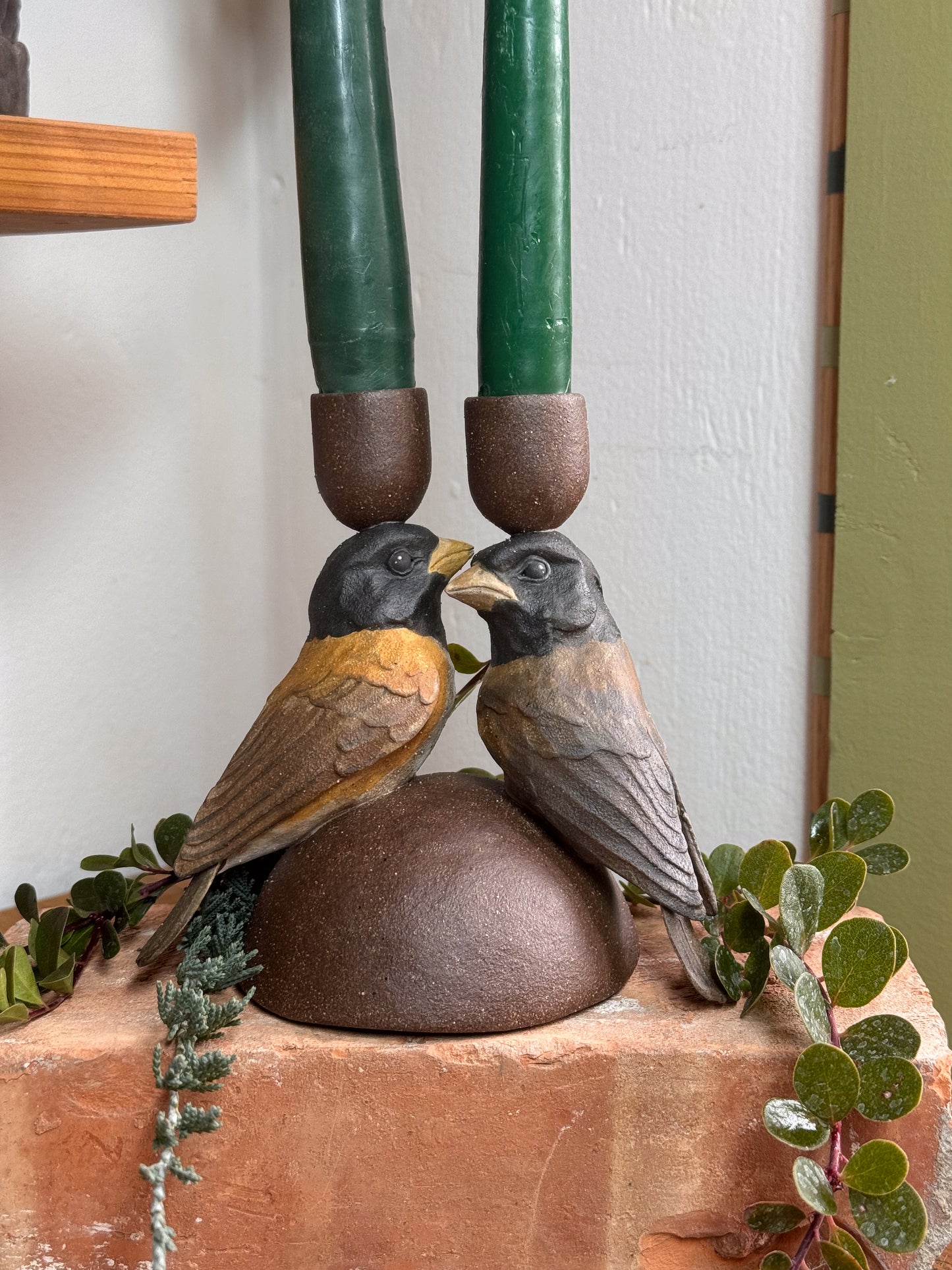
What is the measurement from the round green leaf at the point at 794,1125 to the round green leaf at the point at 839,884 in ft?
0.34

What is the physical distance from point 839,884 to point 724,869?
0.37 ft

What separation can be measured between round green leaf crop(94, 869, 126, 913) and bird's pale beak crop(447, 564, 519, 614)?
301mm

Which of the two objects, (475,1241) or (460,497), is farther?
(460,497)

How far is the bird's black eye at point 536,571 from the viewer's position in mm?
728

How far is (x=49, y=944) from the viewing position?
762 mm

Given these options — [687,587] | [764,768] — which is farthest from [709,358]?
[764,768]

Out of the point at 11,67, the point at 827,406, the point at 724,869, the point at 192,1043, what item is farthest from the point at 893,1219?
the point at 11,67

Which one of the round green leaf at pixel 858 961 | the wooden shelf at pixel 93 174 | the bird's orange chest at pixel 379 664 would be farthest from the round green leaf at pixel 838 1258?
the wooden shelf at pixel 93 174

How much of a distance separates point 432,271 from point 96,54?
0.30 meters

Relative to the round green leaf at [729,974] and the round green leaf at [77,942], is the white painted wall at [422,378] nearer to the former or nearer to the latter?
the round green leaf at [77,942]

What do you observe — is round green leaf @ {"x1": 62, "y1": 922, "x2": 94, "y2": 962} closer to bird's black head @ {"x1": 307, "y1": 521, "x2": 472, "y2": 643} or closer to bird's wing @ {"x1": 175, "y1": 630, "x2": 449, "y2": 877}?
bird's wing @ {"x1": 175, "y1": 630, "x2": 449, "y2": 877}

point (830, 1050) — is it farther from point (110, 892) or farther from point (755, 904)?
point (110, 892)

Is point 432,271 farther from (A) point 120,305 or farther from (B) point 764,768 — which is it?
(B) point 764,768

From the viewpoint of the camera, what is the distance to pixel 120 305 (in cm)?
103
